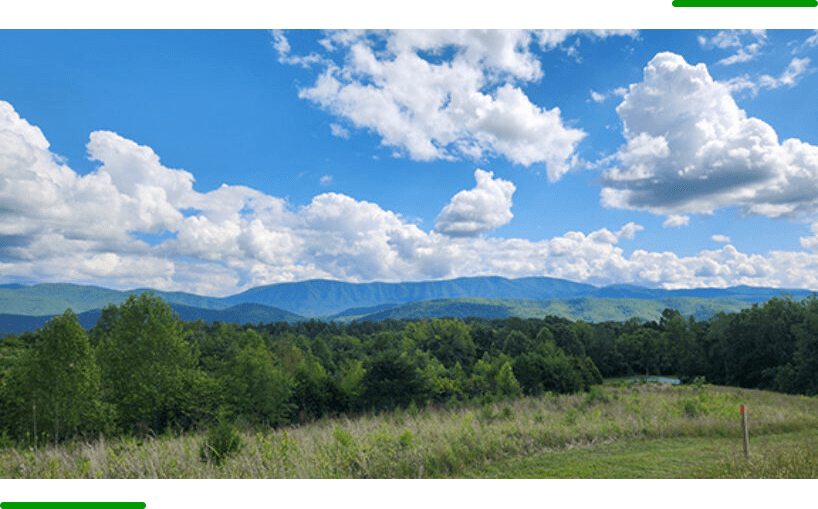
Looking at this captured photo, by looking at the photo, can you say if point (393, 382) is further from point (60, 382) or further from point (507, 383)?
point (60, 382)

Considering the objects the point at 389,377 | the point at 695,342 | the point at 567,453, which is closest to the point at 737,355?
the point at 695,342

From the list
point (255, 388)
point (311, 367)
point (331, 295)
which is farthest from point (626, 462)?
point (311, 367)

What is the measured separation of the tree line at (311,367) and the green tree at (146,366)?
43mm

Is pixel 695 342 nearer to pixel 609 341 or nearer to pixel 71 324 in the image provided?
pixel 609 341

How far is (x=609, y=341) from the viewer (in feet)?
264

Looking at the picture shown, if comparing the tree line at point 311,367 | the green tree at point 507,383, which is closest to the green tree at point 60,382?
the tree line at point 311,367

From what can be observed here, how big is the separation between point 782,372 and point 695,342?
2138 cm

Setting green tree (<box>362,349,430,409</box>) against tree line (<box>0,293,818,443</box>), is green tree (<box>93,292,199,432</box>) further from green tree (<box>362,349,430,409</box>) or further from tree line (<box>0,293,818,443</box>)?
green tree (<box>362,349,430,409</box>)

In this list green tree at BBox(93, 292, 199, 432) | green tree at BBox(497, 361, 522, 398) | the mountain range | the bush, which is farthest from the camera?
green tree at BBox(497, 361, 522, 398)

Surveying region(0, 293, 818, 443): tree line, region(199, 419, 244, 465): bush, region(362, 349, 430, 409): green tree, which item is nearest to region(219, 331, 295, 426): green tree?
region(0, 293, 818, 443): tree line

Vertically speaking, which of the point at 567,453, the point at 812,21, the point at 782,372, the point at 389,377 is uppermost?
the point at 812,21

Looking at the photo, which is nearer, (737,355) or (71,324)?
(71,324)

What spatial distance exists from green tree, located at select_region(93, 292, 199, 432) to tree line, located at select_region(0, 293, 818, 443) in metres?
0.04

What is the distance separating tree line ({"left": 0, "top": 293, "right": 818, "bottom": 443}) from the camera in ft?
39.3
